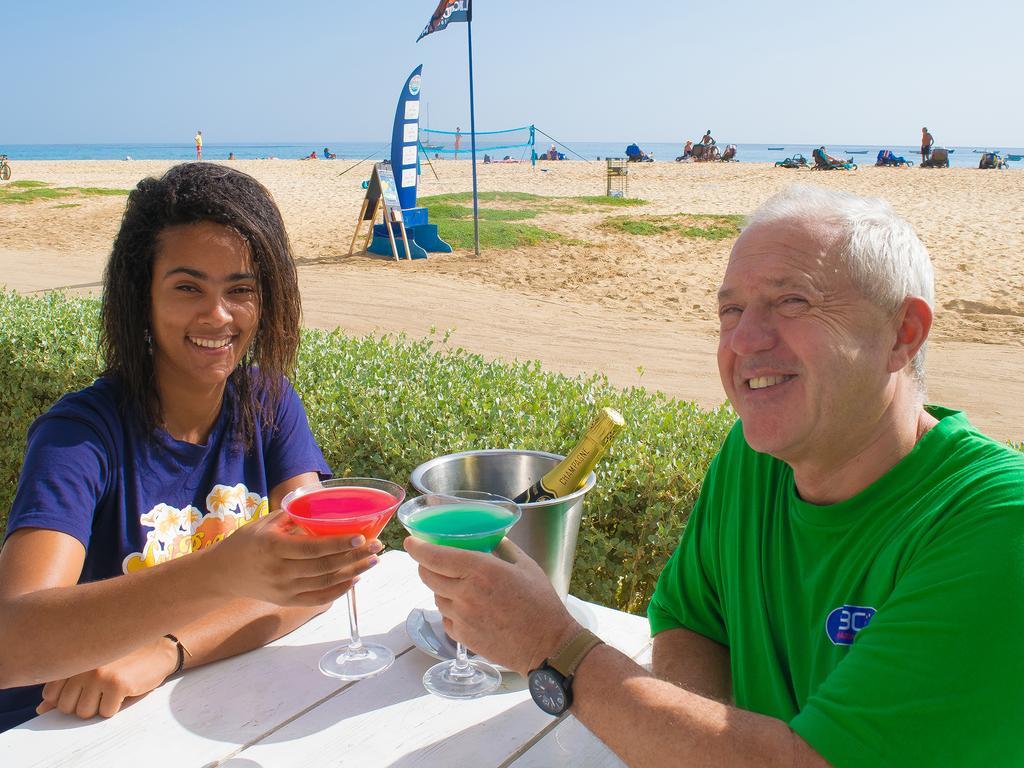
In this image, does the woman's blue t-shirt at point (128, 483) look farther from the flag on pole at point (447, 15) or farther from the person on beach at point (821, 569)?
the flag on pole at point (447, 15)

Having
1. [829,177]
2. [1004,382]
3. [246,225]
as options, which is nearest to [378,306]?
[1004,382]

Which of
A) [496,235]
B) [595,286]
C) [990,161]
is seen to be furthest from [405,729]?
[990,161]

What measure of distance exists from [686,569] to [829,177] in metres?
34.8

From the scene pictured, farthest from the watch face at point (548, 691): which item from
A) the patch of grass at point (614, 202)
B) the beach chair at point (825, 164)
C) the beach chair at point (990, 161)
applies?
the beach chair at point (990, 161)

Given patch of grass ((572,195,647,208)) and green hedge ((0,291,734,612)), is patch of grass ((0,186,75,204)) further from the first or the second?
green hedge ((0,291,734,612))

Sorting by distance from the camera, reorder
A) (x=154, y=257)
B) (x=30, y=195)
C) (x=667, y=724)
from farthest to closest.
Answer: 1. (x=30, y=195)
2. (x=154, y=257)
3. (x=667, y=724)

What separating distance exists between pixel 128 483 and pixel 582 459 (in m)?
1.15

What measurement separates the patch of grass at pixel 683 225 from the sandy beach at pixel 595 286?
1.05 ft

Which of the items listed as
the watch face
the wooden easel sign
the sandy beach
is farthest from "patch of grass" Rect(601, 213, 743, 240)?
the watch face

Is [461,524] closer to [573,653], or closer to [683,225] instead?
[573,653]

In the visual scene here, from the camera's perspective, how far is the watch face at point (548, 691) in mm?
1426

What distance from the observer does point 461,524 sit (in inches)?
62.6

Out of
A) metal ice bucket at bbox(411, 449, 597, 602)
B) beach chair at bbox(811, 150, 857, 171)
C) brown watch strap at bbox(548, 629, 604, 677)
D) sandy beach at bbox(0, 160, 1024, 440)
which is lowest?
sandy beach at bbox(0, 160, 1024, 440)

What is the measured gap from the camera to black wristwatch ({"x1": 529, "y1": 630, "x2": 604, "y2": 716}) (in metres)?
1.42
